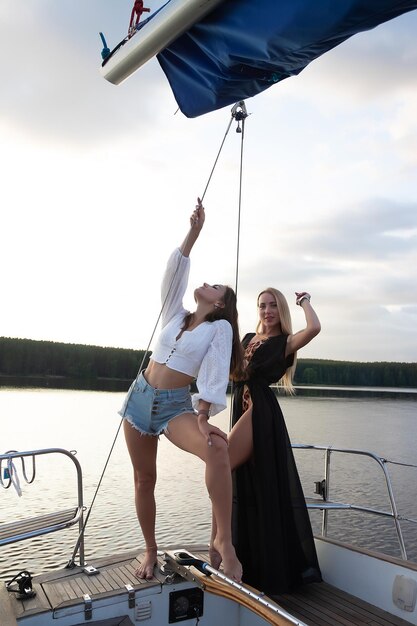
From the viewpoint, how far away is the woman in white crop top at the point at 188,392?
9.37 feet

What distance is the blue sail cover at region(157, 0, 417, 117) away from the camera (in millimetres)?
1689

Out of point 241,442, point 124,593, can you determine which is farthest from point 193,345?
point 124,593

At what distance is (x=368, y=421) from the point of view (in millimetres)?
31234

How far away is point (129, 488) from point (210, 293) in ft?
33.6

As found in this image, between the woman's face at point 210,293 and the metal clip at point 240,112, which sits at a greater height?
the metal clip at point 240,112

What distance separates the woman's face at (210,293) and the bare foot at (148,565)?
4.50ft

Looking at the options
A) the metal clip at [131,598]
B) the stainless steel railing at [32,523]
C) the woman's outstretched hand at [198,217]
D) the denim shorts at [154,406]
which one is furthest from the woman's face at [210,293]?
the metal clip at [131,598]

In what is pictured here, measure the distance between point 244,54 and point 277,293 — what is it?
68.2 inches

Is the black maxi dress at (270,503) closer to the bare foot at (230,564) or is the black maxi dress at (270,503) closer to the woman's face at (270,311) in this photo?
the woman's face at (270,311)

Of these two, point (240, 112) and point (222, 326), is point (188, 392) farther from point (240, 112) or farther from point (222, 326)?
point (240, 112)

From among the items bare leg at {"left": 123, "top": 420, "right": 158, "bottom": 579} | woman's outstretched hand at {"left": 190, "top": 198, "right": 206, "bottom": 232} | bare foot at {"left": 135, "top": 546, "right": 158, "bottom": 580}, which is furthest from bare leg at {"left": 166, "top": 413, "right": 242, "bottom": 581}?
woman's outstretched hand at {"left": 190, "top": 198, "right": 206, "bottom": 232}

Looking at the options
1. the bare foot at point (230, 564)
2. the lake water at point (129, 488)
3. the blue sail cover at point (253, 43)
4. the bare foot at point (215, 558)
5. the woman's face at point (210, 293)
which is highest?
the blue sail cover at point (253, 43)

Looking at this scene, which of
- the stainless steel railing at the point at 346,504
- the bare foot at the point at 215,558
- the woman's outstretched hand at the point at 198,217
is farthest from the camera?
the stainless steel railing at the point at 346,504

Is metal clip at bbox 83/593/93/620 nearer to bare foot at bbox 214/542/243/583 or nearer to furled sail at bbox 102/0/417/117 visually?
bare foot at bbox 214/542/243/583
